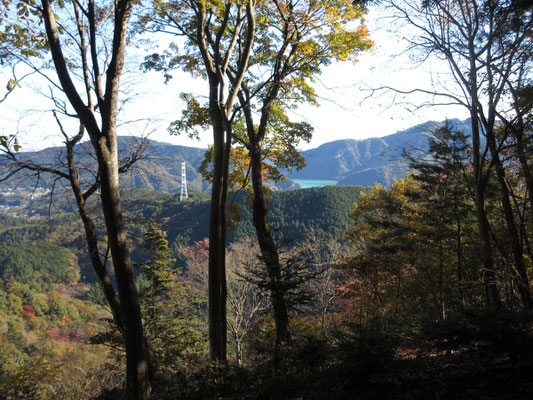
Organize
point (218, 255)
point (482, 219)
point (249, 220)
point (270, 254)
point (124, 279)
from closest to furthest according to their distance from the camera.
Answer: point (124, 279), point (218, 255), point (270, 254), point (482, 219), point (249, 220)

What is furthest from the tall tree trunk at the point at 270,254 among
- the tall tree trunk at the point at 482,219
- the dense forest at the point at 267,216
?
the tall tree trunk at the point at 482,219

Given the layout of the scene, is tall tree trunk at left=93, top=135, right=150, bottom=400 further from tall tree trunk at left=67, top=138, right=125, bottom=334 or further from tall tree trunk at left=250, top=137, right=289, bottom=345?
tall tree trunk at left=250, top=137, right=289, bottom=345

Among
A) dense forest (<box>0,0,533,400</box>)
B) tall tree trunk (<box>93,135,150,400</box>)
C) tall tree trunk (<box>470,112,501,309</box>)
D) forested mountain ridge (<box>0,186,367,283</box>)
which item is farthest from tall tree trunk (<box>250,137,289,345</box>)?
forested mountain ridge (<box>0,186,367,283</box>)

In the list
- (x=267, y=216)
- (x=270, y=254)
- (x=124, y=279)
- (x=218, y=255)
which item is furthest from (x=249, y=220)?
(x=124, y=279)

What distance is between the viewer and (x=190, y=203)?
49844mm

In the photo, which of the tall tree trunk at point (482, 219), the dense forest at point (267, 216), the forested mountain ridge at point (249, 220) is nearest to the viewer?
the dense forest at point (267, 216)

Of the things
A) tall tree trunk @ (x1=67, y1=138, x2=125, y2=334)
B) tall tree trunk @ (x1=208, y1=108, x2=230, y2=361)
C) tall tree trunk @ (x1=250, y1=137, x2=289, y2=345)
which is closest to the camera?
tall tree trunk @ (x1=250, y1=137, x2=289, y2=345)

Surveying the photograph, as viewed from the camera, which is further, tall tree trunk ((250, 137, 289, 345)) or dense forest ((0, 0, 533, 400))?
tall tree trunk ((250, 137, 289, 345))

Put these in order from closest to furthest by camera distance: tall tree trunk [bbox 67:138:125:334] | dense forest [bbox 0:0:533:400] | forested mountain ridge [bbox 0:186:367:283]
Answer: dense forest [bbox 0:0:533:400] → tall tree trunk [bbox 67:138:125:334] → forested mountain ridge [bbox 0:186:367:283]

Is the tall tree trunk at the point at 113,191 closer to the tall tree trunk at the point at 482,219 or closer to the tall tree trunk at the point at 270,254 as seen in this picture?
the tall tree trunk at the point at 270,254

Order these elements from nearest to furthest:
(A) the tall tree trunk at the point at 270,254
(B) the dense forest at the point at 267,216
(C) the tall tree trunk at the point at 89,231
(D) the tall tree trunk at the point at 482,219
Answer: (B) the dense forest at the point at 267,216 < (A) the tall tree trunk at the point at 270,254 < (C) the tall tree trunk at the point at 89,231 < (D) the tall tree trunk at the point at 482,219

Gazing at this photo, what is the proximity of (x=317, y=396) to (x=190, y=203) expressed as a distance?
160ft

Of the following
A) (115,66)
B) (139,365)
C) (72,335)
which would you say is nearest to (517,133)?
(115,66)

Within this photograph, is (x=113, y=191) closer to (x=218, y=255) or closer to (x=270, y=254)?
(x=218, y=255)
